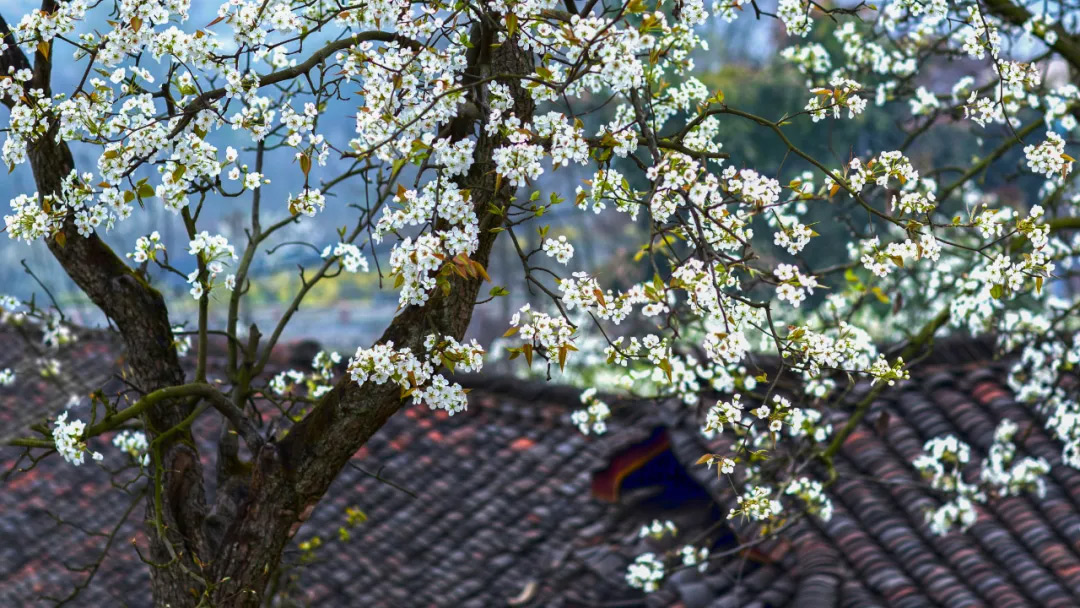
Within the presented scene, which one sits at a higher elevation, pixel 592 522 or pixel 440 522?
pixel 440 522

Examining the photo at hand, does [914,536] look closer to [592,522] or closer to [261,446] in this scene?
[592,522]

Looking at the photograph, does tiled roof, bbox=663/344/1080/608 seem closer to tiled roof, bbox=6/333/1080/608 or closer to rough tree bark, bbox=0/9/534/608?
tiled roof, bbox=6/333/1080/608

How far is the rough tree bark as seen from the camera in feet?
10.1

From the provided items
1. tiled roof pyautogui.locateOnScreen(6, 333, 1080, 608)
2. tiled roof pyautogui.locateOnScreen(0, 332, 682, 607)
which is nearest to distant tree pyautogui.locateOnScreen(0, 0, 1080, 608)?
tiled roof pyautogui.locateOnScreen(6, 333, 1080, 608)

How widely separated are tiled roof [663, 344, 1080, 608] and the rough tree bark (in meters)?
2.68

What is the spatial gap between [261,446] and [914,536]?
11.7ft

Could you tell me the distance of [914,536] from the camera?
215 inches

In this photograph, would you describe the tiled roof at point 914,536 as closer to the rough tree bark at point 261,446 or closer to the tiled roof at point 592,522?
the tiled roof at point 592,522

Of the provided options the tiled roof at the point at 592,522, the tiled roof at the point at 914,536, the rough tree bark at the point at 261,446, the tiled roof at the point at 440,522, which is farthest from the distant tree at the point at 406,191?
the tiled roof at the point at 440,522

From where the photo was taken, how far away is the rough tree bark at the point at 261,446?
121 inches

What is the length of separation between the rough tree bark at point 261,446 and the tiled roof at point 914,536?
2.68 m

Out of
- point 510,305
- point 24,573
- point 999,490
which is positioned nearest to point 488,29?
point 999,490

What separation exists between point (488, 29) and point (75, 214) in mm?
1370

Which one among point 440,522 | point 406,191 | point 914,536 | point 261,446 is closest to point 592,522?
point 440,522
